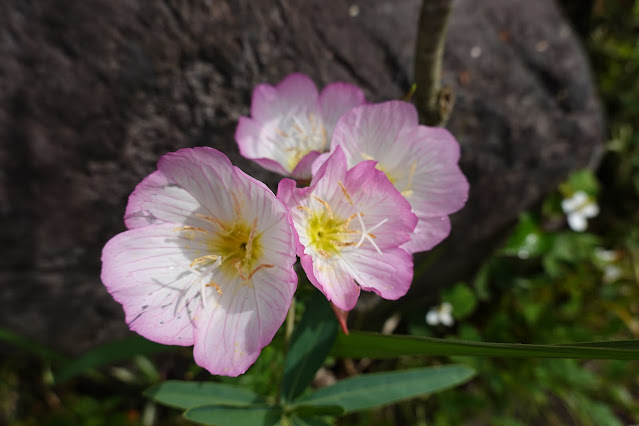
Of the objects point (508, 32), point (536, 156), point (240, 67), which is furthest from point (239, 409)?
point (508, 32)

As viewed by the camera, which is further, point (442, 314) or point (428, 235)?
point (442, 314)

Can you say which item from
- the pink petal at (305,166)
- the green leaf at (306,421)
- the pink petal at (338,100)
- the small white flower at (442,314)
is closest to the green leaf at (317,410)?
the green leaf at (306,421)

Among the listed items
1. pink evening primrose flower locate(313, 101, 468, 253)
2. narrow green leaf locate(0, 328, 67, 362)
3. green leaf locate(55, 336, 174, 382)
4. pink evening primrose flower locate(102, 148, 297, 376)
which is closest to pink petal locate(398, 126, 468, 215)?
pink evening primrose flower locate(313, 101, 468, 253)

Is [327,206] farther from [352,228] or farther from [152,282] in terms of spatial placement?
[152,282]

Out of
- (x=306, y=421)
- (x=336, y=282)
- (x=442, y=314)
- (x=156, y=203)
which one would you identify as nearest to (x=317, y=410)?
(x=306, y=421)

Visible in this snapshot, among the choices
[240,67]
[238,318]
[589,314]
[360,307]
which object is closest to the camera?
[238,318]

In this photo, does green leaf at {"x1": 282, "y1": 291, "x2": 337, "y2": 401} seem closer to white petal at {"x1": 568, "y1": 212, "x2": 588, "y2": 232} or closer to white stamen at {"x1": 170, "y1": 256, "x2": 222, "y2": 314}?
white stamen at {"x1": 170, "y1": 256, "x2": 222, "y2": 314}

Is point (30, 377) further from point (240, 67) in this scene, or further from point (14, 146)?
point (240, 67)
